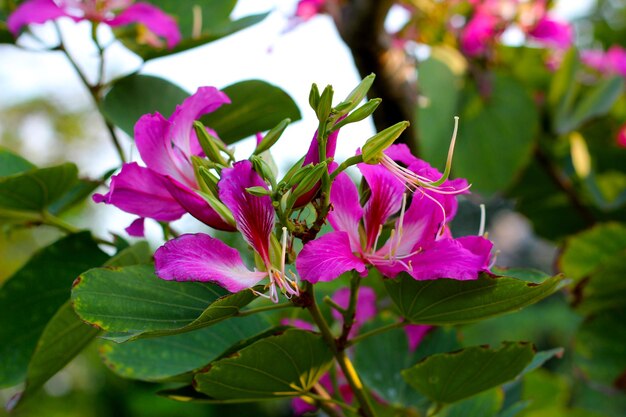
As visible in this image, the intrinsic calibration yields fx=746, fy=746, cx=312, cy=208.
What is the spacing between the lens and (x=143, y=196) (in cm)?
55

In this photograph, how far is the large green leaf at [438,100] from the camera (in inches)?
45.2

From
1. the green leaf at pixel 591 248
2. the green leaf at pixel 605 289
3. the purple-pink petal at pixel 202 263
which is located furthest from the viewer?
the green leaf at pixel 591 248

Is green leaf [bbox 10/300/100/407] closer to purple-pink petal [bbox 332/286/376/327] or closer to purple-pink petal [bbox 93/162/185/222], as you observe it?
purple-pink petal [bbox 93/162/185/222]

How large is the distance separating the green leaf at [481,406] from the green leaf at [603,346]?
0.47m

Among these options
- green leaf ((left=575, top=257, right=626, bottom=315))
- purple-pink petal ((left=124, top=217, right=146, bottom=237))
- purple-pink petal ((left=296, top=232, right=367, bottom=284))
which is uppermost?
purple-pink petal ((left=296, top=232, right=367, bottom=284))

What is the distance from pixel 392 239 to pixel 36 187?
36 centimetres

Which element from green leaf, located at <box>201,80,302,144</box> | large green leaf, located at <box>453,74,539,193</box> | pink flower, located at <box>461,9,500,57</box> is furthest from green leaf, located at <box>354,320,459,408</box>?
pink flower, located at <box>461,9,500,57</box>

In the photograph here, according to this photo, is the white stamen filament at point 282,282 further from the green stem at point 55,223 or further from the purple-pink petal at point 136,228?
the green stem at point 55,223

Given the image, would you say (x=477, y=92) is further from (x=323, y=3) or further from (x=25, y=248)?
(x=25, y=248)

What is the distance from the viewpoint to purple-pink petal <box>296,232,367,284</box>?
0.47 m

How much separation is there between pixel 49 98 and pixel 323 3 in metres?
8.39

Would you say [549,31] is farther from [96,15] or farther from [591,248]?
[96,15]

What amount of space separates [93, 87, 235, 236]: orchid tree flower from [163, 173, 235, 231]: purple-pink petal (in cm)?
1

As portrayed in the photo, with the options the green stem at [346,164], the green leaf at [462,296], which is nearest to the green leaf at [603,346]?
the green leaf at [462,296]
